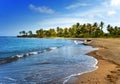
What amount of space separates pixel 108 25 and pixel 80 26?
1114 inches

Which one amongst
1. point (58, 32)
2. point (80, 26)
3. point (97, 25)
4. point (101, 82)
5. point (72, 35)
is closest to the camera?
point (101, 82)

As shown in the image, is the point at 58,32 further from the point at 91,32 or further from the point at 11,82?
the point at 11,82

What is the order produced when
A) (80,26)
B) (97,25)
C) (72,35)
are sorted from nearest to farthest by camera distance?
(97,25), (80,26), (72,35)

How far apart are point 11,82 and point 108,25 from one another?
4886 inches

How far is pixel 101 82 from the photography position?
11484 millimetres

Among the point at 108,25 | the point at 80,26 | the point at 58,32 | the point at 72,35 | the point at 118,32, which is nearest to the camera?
the point at 118,32

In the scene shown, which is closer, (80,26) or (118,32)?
(118,32)

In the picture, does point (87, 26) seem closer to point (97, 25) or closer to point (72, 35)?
point (97, 25)

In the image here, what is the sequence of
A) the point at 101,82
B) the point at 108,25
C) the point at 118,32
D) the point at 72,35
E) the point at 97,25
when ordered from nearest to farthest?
the point at 101,82 → the point at 118,32 → the point at 108,25 → the point at 97,25 → the point at 72,35

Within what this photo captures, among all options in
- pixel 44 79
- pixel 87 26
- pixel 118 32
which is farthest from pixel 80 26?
pixel 44 79

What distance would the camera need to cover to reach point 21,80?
1255cm

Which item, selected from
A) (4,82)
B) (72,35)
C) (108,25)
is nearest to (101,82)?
(4,82)

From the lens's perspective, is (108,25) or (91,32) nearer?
(108,25)

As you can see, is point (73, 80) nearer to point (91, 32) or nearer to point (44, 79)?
point (44, 79)
